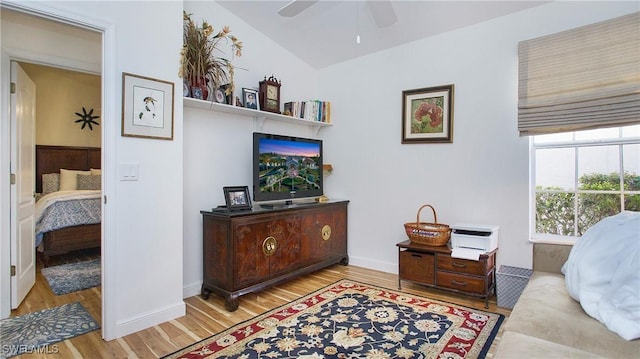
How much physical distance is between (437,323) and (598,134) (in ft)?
6.88

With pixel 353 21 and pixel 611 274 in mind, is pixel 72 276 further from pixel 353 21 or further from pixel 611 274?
pixel 611 274

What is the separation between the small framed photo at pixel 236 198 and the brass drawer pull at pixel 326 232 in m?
1.06

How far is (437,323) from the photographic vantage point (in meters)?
2.39

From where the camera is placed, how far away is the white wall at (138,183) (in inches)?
86.3

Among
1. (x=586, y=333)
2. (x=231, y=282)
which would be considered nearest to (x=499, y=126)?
(x=586, y=333)

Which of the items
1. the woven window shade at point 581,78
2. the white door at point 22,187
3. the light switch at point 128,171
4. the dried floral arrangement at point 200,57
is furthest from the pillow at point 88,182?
the woven window shade at point 581,78

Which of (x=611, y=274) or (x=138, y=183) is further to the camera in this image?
(x=138, y=183)

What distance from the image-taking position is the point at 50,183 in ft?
17.3

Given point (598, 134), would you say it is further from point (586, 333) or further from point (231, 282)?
point (231, 282)

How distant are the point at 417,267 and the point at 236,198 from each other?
1829 mm

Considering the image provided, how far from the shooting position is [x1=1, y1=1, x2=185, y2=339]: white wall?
2.19 m

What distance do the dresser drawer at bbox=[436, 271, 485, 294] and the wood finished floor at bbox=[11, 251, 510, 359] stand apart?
122mm

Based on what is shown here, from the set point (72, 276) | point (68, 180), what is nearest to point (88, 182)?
point (68, 180)

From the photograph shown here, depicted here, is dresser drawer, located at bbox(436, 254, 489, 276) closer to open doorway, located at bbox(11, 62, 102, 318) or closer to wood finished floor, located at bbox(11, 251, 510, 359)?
wood finished floor, located at bbox(11, 251, 510, 359)
